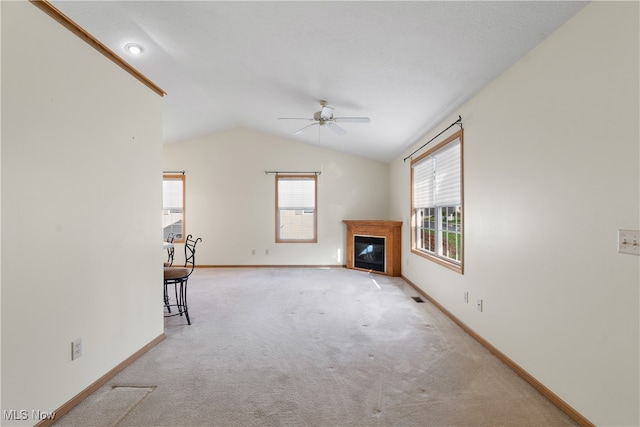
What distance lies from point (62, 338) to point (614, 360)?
3144 millimetres

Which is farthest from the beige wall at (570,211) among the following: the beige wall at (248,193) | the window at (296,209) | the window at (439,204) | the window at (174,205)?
the window at (174,205)

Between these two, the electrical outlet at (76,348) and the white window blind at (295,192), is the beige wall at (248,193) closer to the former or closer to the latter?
the white window blind at (295,192)

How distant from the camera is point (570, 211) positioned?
1.72m

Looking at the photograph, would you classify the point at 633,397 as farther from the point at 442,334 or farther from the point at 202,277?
the point at 202,277

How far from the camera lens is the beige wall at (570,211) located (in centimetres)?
142

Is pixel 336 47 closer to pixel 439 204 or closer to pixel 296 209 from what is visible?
pixel 439 204

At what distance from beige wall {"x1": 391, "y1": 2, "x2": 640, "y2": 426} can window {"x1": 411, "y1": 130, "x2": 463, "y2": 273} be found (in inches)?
28.1

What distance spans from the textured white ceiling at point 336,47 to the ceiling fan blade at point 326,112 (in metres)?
0.10

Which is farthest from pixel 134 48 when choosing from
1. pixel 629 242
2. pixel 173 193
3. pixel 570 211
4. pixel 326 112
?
pixel 629 242

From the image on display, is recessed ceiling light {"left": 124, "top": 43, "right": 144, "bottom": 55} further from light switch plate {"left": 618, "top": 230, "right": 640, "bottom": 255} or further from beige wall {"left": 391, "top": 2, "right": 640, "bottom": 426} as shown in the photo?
light switch plate {"left": 618, "top": 230, "right": 640, "bottom": 255}

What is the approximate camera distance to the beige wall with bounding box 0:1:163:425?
148 centimetres

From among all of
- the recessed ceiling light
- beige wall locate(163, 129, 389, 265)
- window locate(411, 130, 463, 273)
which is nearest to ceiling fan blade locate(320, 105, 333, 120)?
window locate(411, 130, 463, 273)

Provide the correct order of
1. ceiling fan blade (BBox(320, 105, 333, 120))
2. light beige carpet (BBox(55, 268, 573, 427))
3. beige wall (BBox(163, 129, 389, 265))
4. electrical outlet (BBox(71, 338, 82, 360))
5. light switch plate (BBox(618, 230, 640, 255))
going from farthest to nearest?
beige wall (BBox(163, 129, 389, 265)), ceiling fan blade (BBox(320, 105, 333, 120)), electrical outlet (BBox(71, 338, 82, 360)), light beige carpet (BBox(55, 268, 573, 427)), light switch plate (BBox(618, 230, 640, 255))

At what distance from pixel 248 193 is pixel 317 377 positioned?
5.05 metres
